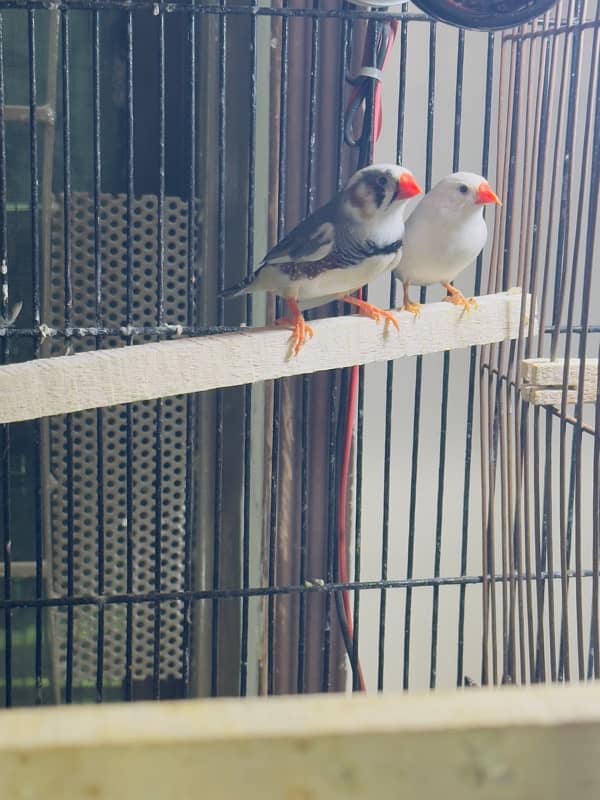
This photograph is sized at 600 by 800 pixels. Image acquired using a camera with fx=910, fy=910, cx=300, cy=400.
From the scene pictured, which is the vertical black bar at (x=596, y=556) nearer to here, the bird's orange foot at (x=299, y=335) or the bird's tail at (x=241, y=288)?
the bird's orange foot at (x=299, y=335)

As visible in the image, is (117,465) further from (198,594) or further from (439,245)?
(439,245)

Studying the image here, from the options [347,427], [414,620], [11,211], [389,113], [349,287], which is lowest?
[414,620]

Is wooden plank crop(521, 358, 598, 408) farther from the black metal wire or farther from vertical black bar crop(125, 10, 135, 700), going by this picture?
vertical black bar crop(125, 10, 135, 700)

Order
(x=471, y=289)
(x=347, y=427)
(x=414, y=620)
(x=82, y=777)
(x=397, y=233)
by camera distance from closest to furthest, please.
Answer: (x=82, y=777) → (x=397, y=233) → (x=347, y=427) → (x=471, y=289) → (x=414, y=620)

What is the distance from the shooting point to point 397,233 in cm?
108

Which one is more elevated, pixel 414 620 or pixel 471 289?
pixel 471 289

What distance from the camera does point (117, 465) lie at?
163 centimetres

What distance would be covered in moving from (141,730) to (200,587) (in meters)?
1.47

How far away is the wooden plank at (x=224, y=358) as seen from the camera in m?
0.85

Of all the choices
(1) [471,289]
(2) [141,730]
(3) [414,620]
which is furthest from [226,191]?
(2) [141,730]

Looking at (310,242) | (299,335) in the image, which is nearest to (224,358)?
(299,335)

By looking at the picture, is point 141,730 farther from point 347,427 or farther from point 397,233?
point 347,427

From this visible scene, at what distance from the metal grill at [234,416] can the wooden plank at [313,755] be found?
1.07m

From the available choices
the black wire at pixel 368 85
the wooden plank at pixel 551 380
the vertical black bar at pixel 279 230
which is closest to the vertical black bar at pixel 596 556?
the wooden plank at pixel 551 380
